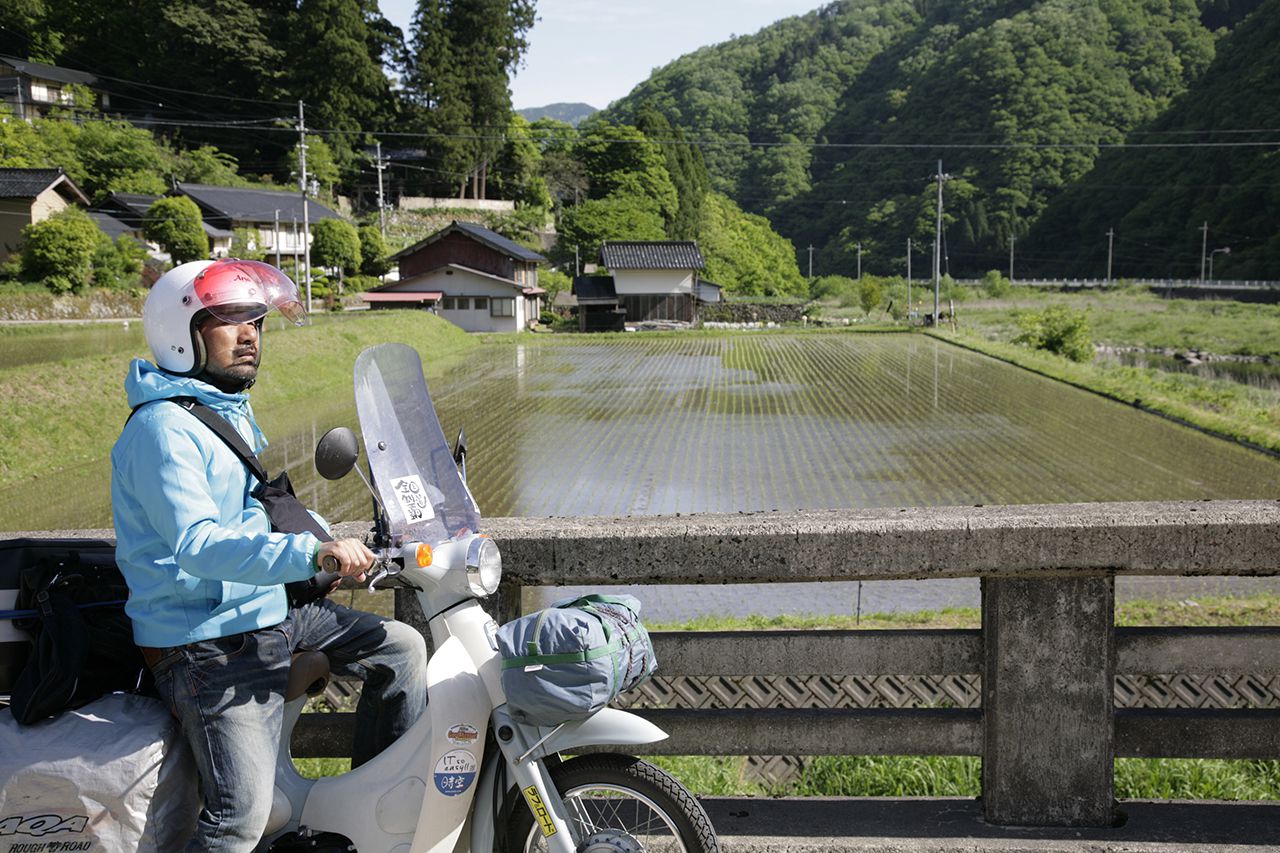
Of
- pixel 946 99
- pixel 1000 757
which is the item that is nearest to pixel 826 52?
pixel 946 99

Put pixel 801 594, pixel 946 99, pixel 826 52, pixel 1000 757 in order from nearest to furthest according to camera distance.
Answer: pixel 1000 757, pixel 801 594, pixel 946 99, pixel 826 52

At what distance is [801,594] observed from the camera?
28.6 ft

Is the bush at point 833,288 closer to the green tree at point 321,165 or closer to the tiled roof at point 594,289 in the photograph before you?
the tiled roof at point 594,289

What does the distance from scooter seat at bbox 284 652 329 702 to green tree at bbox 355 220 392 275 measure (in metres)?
49.1

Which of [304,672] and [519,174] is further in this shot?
[519,174]

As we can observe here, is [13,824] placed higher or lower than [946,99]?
lower

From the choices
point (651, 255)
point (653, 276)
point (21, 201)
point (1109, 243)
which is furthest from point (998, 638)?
point (1109, 243)

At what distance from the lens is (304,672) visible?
2039 millimetres

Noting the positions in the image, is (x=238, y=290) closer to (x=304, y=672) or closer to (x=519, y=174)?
(x=304, y=672)

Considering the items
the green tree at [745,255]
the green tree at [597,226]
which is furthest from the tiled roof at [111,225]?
the green tree at [745,255]

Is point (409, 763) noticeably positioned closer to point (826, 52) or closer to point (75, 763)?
point (75, 763)

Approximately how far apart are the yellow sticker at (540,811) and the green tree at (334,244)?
4601cm

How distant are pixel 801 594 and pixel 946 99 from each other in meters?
96.6

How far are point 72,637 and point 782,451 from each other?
48.3 ft
